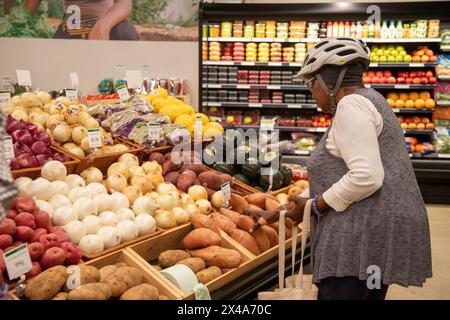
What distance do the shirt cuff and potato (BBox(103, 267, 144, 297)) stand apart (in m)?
0.86

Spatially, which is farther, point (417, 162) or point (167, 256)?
point (417, 162)

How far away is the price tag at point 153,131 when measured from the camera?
10.2 feet

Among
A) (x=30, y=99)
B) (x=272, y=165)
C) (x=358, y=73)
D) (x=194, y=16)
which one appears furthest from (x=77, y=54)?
(x=358, y=73)

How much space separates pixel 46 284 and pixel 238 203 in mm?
1328

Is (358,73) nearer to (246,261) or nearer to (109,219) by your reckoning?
(246,261)

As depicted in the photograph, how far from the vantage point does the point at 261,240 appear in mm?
2506

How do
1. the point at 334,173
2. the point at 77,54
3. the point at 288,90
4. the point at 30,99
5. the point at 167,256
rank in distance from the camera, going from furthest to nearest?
the point at 77,54
the point at 288,90
the point at 30,99
the point at 167,256
the point at 334,173

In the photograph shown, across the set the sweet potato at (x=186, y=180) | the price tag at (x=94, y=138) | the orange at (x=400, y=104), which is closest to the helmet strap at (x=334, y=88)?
the sweet potato at (x=186, y=180)

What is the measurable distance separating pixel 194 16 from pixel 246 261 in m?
6.17

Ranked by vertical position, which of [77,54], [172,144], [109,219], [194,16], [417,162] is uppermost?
[194,16]

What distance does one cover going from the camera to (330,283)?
6.10 feet

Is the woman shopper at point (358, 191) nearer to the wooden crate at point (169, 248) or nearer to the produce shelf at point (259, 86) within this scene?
the wooden crate at point (169, 248)

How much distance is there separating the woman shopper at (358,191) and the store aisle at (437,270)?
185 cm

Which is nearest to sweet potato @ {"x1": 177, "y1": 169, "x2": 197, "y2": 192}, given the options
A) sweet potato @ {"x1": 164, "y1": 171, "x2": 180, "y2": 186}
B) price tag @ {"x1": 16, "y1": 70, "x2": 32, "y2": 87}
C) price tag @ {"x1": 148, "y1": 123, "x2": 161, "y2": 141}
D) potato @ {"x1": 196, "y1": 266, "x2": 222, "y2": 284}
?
sweet potato @ {"x1": 164, "y1": 171, "x2": 180, "y2": 186}
